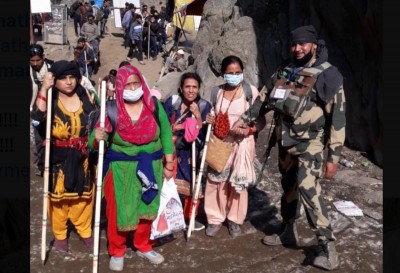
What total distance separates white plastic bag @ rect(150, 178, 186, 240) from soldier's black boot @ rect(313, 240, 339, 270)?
1.40 metres

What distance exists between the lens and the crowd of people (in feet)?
13.7

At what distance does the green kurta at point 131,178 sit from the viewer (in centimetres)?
422

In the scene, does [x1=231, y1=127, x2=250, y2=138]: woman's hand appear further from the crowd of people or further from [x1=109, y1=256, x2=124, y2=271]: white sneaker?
[x1=109, y1=256, x2=124, y2=271]: white sneaker

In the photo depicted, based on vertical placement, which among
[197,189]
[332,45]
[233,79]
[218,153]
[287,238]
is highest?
[332,45]

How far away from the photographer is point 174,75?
48.2ft

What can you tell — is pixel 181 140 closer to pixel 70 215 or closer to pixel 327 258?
pixel 70 215

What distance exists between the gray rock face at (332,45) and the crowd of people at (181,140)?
384 cm

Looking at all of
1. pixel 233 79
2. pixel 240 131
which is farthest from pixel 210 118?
pixel 233 79

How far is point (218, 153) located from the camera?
16.3ft

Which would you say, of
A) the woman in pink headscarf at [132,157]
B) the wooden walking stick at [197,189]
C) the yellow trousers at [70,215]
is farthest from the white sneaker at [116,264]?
the wooden walking stick at [197,189]

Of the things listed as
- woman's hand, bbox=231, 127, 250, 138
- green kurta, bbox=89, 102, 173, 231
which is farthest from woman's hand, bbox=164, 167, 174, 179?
woman's hand, bbox=231, 127, 250, 138

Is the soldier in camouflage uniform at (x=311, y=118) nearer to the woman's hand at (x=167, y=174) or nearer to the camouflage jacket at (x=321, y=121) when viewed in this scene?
the camouflage jacket at (x=321, y=121)

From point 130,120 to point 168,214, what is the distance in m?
1.14

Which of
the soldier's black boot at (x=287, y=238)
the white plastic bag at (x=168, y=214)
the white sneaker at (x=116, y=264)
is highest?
the white plastic bag at (x=168, y=214)
